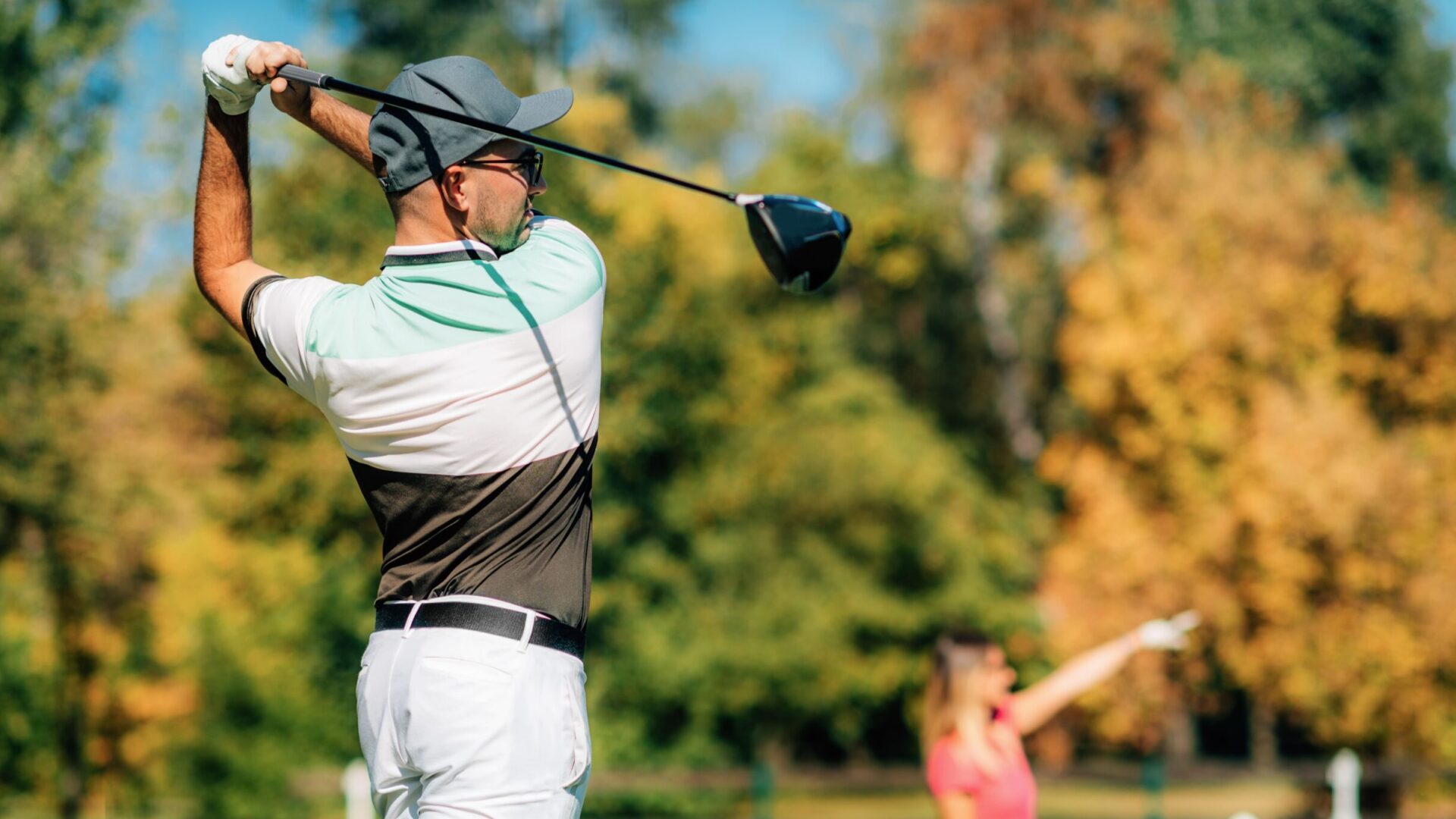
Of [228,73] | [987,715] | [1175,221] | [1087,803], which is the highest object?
[1175,221]

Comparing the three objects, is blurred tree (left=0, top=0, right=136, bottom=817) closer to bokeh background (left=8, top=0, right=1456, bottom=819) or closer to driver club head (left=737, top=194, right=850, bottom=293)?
bokeh background (left=8, top=0, right=1456, bottom=819)

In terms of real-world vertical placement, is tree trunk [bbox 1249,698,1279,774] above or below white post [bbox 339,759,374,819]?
below

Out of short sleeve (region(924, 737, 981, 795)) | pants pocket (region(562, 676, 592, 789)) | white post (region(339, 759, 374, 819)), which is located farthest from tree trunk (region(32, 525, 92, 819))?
pants pocket (region(562, 676, 592, 789))

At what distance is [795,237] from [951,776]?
3354 millimetres

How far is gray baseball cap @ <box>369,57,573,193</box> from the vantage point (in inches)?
81.2

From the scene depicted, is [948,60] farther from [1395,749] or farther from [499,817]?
[499,817]

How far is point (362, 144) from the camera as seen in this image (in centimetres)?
232

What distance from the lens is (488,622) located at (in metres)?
1.99

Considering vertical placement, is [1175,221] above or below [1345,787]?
above

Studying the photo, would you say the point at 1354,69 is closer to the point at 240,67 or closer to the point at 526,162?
the point at 526,162

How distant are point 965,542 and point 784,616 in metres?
3.37

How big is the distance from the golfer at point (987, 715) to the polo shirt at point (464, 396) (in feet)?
10.8

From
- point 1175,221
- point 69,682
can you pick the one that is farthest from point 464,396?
point 69,682

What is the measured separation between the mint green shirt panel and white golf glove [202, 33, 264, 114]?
0.35 meters
